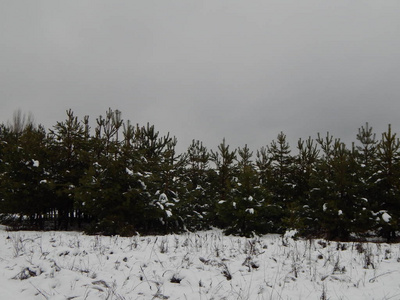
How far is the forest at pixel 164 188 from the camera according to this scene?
42.9 ft

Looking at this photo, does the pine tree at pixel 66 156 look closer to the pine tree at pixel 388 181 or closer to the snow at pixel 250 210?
the snow at pixel 250 210

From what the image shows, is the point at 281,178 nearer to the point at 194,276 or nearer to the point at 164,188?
the point at 164,188

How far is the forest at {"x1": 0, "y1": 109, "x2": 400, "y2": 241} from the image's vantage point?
1308 cm

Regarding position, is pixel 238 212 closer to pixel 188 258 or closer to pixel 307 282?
pixel 188 258

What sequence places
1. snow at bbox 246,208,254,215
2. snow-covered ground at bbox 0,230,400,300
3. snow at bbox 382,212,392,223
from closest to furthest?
snow-covered ground at bbox 0,230,400,300, snow at bbox 382,212,392,223, snow at bbox 246,208,254,215

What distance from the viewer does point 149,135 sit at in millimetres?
17484

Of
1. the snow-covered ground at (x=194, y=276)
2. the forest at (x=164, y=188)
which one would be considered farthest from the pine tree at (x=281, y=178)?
the snow-covered ground at (x=194, y=276)

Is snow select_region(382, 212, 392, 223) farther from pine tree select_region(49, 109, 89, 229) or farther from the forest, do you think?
pine tree select_region(49, 109, 89, 229)

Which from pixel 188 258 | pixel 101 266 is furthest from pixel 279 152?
pixel 101 266

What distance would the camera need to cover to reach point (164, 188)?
15227 mm

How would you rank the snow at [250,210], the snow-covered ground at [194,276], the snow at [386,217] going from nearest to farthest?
the snow-covered ground at [194,276] → the snow at [386,217] → the snow at [250,210]

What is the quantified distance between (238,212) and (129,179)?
19.8ft

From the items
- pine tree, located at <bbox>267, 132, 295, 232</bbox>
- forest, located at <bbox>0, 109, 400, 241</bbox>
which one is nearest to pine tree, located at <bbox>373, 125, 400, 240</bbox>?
forest, located at <bbox>0, 109, 400, 241</bbox>

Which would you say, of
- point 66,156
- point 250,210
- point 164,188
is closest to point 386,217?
point 250,210
